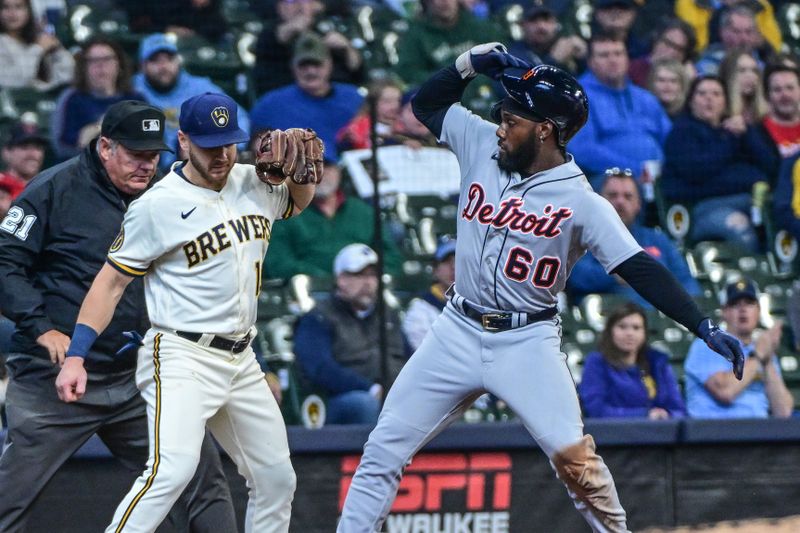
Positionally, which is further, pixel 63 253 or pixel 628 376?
pixel 628 376

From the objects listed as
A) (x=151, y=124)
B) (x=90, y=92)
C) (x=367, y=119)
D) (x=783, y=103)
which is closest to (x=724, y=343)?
(x=151, y=124)

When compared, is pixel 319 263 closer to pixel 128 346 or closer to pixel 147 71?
pixel 147 71

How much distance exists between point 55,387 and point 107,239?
0.54 metres

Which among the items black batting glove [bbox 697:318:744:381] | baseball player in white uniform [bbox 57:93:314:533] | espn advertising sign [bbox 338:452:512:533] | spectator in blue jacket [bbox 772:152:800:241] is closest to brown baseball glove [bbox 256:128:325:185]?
baseball player in white uniform [bbox 57:93:314:533]

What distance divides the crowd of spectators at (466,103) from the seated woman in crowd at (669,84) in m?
0.01

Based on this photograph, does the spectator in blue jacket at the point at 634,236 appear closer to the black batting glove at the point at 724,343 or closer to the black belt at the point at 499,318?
the black belt at the point at 499,318

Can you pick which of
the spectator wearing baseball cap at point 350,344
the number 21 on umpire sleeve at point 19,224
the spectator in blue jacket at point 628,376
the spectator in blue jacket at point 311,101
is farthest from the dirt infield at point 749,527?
the number 21 on umpire sleeve at point 19,224

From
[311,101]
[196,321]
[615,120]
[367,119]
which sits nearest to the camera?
[196,321]

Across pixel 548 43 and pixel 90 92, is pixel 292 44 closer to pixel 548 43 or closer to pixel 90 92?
pixel 90 92

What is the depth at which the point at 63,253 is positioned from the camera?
4891mm

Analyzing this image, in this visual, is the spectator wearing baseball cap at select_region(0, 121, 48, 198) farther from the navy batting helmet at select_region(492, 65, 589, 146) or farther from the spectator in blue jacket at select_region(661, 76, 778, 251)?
the spectator in blue jacket at select_region(661, 76, 778, 251)

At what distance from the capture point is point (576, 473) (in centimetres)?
464

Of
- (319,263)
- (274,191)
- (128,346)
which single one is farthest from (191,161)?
(319,263)

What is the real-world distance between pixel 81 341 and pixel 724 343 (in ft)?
6.78
